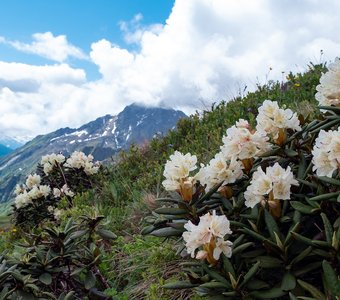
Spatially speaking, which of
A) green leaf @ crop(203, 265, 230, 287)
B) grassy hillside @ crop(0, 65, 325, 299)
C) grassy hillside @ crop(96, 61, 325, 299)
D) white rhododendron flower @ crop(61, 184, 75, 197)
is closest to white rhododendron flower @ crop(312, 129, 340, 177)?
green leaf @ crop(203, 265, 230, 287)

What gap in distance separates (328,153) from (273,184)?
1.05 ft

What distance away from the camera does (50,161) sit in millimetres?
8547

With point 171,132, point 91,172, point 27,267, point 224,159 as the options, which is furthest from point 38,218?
point 224,159

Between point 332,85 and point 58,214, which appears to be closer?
point 332,85

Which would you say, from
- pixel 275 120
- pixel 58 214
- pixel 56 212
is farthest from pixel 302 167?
pixel 56 212

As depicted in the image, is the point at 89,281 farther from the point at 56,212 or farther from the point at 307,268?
the point at 56,212

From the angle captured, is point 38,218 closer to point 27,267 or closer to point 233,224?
point 27,267

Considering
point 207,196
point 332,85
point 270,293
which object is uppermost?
point 332,85

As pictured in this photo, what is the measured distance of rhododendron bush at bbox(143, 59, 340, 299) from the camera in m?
2.05

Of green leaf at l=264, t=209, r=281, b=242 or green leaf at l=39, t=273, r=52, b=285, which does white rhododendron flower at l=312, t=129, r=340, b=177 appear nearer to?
green leaf at l=264, t=209, r=281, b=242

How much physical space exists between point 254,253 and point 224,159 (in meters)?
0.63

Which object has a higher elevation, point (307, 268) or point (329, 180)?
point (329, 180)

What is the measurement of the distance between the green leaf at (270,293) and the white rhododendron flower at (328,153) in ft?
2.03

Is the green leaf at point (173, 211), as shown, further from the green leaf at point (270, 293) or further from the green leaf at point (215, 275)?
the green leaf at point (270, 293)
